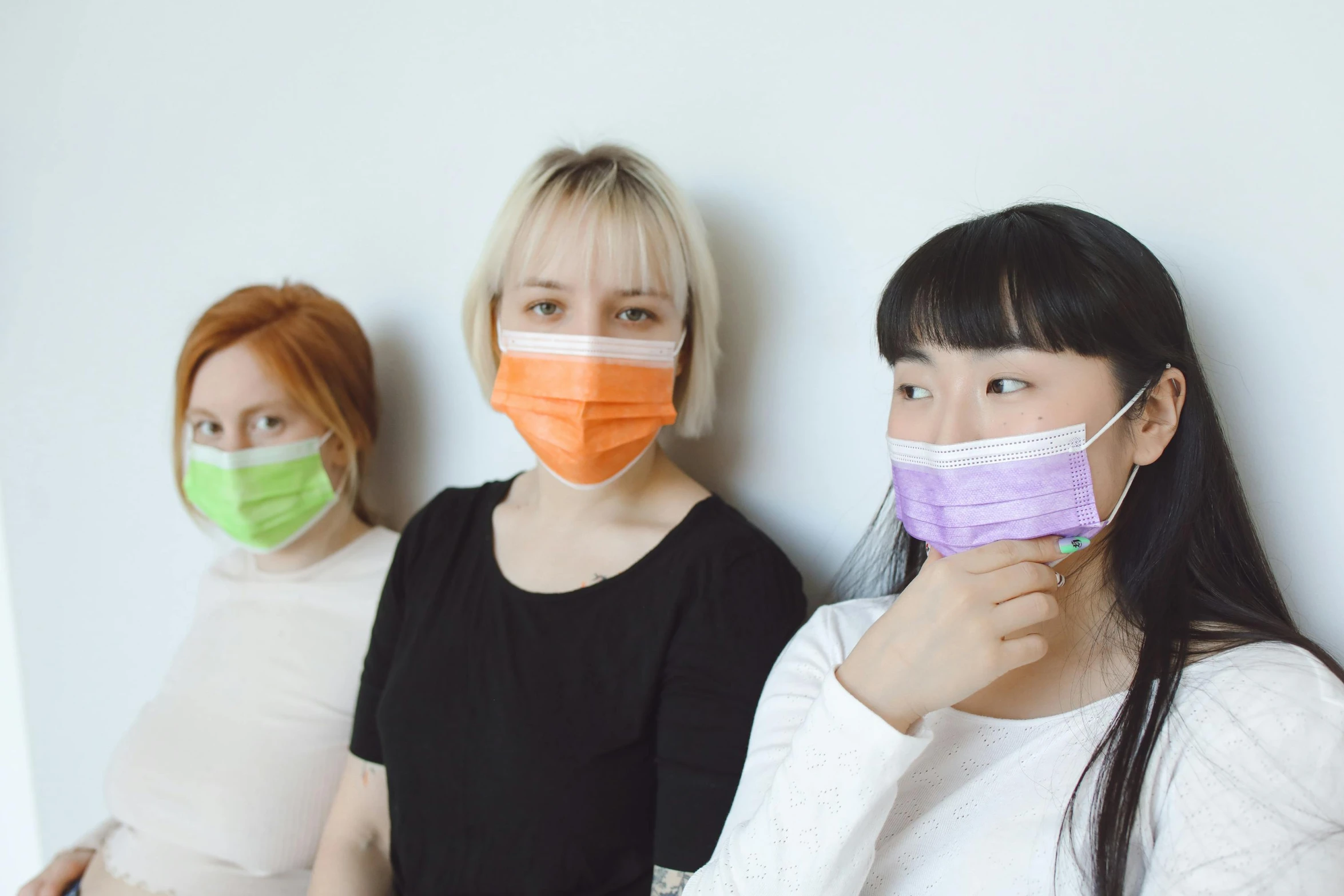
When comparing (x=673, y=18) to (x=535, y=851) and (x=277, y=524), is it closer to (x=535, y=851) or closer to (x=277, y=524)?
(x=277, y=524)

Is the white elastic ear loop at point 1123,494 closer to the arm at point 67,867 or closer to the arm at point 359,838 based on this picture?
the arm at point 359,838

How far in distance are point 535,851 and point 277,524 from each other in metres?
0.89

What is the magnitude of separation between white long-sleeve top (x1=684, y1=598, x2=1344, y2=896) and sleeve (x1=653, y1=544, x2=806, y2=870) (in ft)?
0.59

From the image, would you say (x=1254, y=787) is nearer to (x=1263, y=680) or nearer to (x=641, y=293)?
(x=1263, y=680)

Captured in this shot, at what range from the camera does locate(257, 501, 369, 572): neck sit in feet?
6.52

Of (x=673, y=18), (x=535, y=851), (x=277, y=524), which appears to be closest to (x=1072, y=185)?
(x=673, y=18)

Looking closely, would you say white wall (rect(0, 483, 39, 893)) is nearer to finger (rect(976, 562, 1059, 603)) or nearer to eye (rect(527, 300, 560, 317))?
eye (rect(527, 300, 560, 317))

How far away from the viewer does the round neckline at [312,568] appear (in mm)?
1986

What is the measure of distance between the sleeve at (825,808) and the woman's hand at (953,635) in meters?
0.03

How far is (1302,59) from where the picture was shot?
1.12 meters

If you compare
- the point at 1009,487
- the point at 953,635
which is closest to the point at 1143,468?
the point at 1009,487

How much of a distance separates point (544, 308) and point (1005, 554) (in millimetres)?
817

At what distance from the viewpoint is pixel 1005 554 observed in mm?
1009

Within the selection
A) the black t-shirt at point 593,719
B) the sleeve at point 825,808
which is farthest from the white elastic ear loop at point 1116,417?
the black t-shirt at point 593,719
